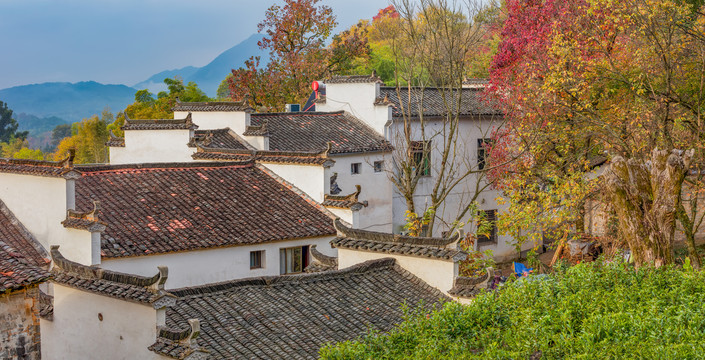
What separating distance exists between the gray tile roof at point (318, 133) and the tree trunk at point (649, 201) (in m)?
13.7

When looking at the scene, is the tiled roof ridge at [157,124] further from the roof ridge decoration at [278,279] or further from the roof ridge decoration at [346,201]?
the roof ridge decoration at [278,279]

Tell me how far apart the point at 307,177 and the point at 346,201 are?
1.71 metres

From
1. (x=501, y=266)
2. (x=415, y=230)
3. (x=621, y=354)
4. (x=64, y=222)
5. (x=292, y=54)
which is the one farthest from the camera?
(x=292, y=54)

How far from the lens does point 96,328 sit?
12305 mm

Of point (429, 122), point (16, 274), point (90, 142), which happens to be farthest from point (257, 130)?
point (90, 142)

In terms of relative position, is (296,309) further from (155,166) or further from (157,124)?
(157,124)

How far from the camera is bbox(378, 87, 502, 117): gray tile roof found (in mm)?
29125

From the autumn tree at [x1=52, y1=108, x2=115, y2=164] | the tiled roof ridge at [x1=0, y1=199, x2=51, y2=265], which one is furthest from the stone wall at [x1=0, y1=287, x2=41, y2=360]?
the autumn tree at [x1=52, y1=108, x2=115, y2=164]

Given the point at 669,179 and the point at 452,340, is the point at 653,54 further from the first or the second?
the point at 452,340

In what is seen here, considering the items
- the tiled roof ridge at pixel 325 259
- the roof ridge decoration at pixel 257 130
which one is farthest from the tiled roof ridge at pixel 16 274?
the roof ridge decoration at pixel 257 130

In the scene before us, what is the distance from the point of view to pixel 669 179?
43.2 ft

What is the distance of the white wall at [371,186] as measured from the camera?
2667cm

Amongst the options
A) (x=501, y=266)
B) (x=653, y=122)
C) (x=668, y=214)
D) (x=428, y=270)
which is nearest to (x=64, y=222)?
(x=428, y=270)

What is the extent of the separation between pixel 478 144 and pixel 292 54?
45.1 feet
